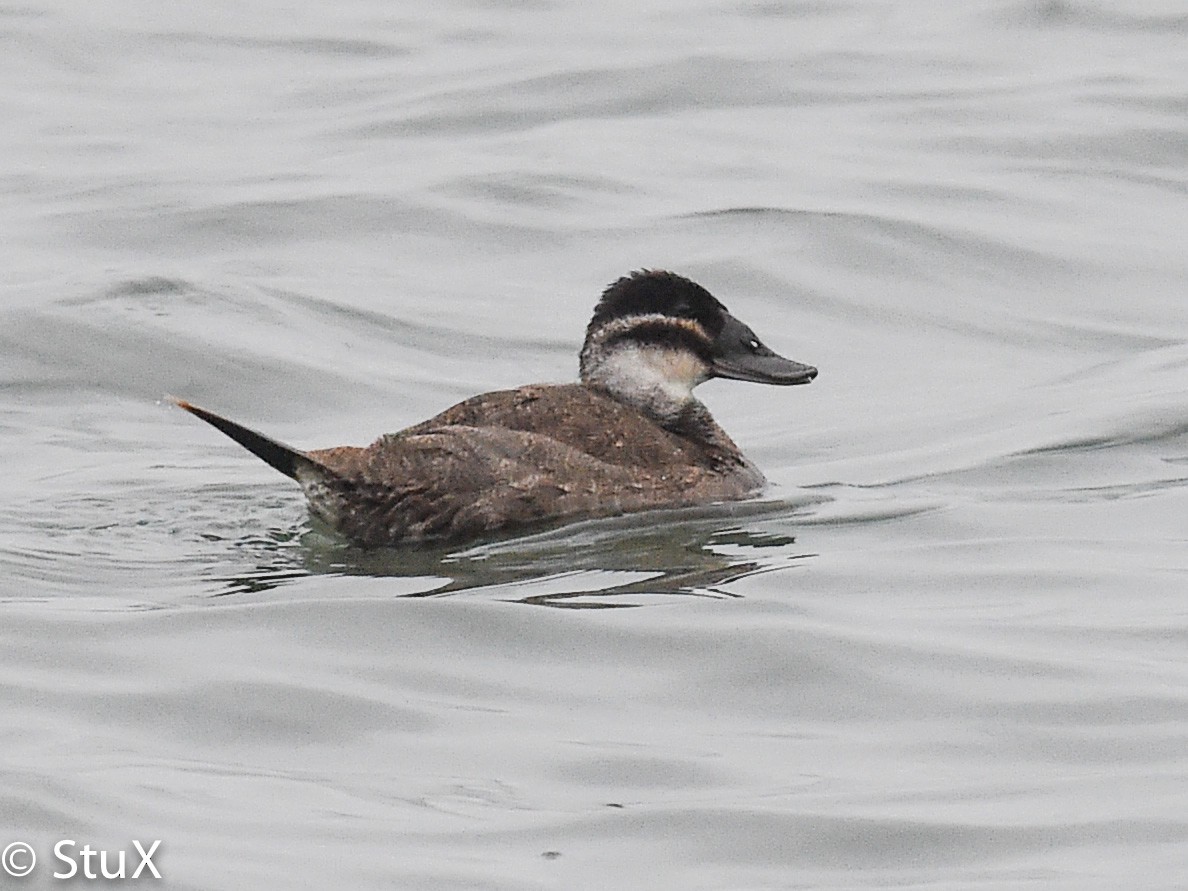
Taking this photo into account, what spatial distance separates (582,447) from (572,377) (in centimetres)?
339

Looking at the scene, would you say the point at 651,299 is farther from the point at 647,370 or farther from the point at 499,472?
the point at 499,472

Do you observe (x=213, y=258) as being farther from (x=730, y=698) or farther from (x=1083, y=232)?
(x=730, y=698)

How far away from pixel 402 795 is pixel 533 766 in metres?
0.39

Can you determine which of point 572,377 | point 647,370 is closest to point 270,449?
point 647,370

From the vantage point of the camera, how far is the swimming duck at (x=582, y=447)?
28.0 ft

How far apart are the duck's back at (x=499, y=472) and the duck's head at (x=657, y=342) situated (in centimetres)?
40

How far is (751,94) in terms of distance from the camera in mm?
18438

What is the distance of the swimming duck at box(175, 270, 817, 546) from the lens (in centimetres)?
853

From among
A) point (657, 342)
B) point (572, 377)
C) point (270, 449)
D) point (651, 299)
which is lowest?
point (270, 449)

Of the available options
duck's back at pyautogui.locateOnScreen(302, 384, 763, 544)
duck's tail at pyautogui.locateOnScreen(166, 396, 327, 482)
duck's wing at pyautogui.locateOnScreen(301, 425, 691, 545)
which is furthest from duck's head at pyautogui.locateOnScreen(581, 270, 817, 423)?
duck's tail at pyautogui.locateOnScreen(166, 396, 327, 482)

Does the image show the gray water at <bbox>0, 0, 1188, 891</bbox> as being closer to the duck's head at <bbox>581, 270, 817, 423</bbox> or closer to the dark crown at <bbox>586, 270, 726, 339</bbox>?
the duck's head at <bbox>581, 270, 817, 423</bbox>

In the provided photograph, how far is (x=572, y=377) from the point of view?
12.3 metres

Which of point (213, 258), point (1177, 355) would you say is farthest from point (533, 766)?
point (213, 258)

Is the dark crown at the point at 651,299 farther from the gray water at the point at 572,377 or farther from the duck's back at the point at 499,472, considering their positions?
the gray water at the point at 572,377
